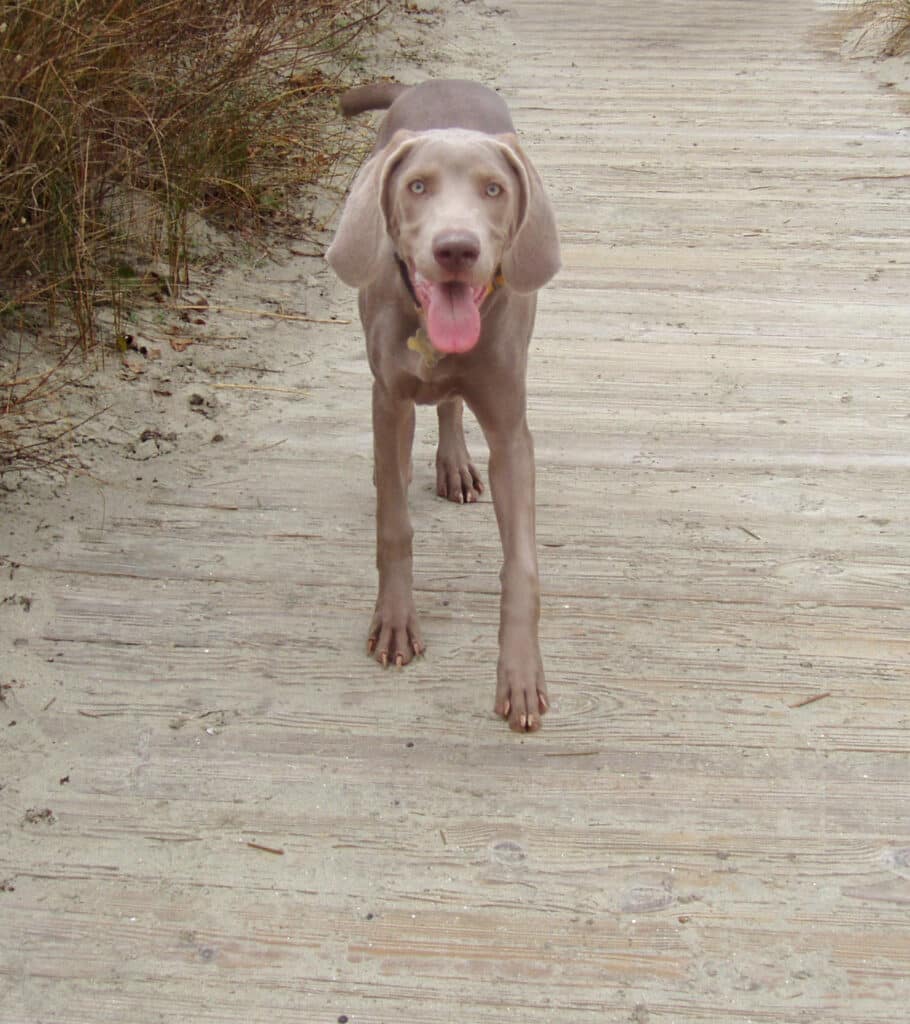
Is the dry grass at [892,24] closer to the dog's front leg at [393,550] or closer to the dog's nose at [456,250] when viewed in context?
the dog's front leg at [393,550]

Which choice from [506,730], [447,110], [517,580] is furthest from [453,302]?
[506,730]

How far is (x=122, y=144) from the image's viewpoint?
12.7ft

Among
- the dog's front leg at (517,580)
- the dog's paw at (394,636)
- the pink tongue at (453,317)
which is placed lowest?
the dog's paw at (394,636)

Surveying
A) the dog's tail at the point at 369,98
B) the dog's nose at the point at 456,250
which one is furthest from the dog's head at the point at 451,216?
the dog's tail at the point at 369,98

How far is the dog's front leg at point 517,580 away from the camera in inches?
99.0

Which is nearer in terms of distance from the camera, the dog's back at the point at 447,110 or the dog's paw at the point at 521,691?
the dog's paw at the point at 521,691

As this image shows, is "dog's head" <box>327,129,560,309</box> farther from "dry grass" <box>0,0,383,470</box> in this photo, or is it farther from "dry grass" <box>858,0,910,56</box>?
Answer: "dry grass" <box>858,0,910,56</box>

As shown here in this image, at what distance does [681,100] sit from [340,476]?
4.18m

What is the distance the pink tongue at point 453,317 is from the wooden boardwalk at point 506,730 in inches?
29.3

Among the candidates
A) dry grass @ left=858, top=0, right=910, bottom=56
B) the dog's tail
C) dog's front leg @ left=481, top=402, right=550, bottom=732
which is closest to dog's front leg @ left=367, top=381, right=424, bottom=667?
dog's front leg @ left=481, top=402, right=550, bottom=732

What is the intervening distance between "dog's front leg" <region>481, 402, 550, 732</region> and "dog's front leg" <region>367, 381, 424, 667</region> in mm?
186

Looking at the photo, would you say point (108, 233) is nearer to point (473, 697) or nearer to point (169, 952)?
point (473, 697)

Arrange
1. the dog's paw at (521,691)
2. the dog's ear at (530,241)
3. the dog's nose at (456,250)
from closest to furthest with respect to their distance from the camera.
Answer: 1. the dog's nose at (456,250)
2. the dog's ear at (530,241)
3. the dog's paw at (521,691)

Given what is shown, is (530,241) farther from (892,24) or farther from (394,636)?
(892,24)
